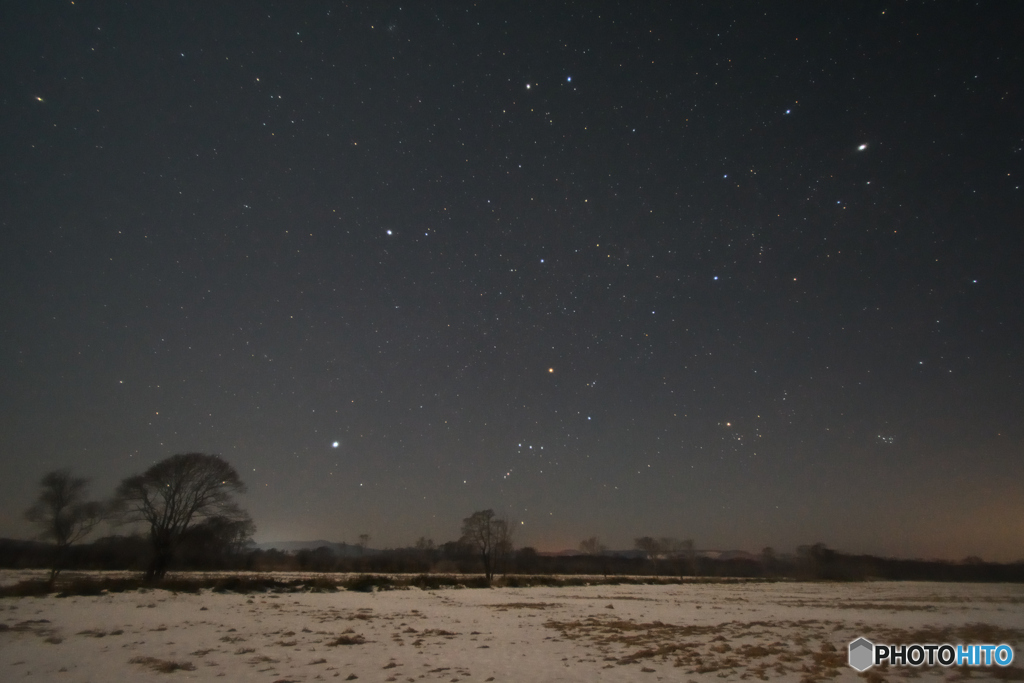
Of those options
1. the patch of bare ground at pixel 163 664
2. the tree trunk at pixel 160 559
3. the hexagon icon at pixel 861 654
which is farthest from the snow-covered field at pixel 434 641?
the tree trunk at pixel 160 559

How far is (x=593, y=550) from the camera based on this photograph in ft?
595

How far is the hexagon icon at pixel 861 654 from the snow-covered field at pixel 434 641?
354 mm

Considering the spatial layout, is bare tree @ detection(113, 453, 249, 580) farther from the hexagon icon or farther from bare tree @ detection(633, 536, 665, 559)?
bare tree @ detection(633, 536, 665, 559)

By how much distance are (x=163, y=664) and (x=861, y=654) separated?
759 inches

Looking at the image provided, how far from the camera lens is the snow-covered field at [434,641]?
11.5 metres

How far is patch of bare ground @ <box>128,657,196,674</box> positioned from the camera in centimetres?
1122

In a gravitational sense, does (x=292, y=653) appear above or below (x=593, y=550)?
above

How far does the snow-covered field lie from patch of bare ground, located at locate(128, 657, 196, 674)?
0.04 m

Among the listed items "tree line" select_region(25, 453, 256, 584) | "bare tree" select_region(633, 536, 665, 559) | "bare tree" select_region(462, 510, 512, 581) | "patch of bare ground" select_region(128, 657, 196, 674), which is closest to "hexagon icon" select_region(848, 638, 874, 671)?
"patch of bare ground" select_region(128, 657, 196, 674)

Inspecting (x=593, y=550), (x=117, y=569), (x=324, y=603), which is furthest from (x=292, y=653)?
(x=593, y=550)

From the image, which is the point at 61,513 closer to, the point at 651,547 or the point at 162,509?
the point at 162,509

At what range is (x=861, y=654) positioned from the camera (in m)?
14.3

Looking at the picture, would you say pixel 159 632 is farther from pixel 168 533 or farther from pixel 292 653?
pixel 168 533

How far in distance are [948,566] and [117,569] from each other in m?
173
